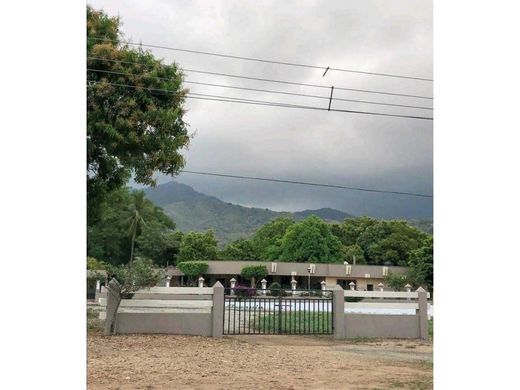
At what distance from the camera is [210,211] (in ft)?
141

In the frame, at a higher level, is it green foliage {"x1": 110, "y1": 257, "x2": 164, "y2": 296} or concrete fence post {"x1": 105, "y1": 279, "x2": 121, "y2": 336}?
green foliage {"x1": 110, "y1": 257, "x2": 164, "y2": 296}

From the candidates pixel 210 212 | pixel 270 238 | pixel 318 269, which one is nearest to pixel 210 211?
pixel 210 212

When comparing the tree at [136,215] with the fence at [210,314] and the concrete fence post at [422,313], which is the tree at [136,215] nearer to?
the fence at [210,314]

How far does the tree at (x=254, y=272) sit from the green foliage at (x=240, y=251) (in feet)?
6.08

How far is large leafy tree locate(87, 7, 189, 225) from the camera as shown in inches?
233

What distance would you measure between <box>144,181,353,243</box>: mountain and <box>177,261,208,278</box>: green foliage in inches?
682

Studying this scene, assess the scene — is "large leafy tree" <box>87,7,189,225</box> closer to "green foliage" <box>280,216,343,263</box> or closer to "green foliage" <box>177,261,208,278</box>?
"green foliage" <box>177,261,208,278</box>

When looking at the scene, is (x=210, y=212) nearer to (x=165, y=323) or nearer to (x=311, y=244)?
(x=311, y=244)

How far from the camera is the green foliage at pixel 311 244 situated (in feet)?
82.8

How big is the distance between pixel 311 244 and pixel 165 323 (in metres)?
19.3

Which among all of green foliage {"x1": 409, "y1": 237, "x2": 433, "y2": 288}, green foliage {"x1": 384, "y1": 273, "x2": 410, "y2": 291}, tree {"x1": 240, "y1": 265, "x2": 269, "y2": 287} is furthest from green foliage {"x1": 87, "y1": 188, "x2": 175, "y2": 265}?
green foliage {"x1": 409, "y1": 237, "x2": 433, "y2": 288}
